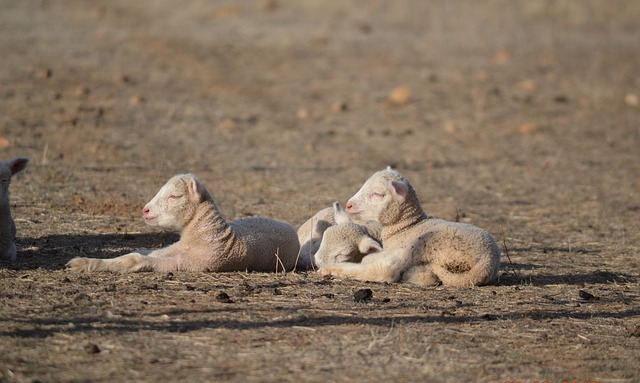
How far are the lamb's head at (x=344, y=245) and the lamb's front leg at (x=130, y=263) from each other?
133cm

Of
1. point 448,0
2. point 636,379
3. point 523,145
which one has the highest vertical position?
point 448,0

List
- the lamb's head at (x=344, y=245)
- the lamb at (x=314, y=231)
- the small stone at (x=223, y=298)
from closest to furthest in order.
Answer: the small stone at (x=223, y=298) < the lamb's head at (x=344, y=245) < the lamb at (x=314, y=231)

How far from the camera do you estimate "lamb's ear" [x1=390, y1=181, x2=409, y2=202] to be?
8.55m

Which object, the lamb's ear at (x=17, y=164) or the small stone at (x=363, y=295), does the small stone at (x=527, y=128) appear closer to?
the small stone at (x=363, y=295)

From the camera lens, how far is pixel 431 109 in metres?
18.4

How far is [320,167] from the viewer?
13883mm

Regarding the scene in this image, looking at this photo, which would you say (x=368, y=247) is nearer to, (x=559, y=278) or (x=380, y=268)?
(x=380, y=268)

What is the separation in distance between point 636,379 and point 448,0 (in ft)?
82.4

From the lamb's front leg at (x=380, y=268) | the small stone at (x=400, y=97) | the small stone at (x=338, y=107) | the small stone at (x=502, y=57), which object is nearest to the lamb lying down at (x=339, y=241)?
the lamb's front leg at (x=380, y=268)

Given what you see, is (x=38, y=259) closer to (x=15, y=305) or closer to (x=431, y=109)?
(x=15, y=305)

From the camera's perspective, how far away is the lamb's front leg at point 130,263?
792cm

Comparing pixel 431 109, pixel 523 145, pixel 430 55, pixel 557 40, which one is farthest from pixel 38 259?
pixel 557 40

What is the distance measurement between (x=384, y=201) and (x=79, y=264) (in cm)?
253

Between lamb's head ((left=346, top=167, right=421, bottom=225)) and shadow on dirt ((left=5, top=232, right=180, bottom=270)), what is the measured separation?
192cm
